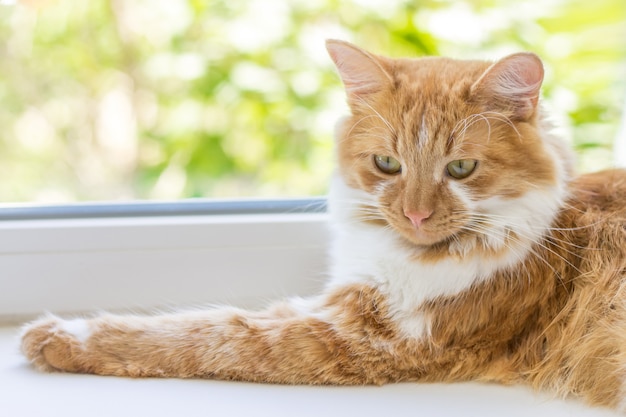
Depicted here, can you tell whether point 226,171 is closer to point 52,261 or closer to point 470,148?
point 52,261

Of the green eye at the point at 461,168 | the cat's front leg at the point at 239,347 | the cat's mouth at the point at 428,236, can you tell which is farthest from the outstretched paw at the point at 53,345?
the green eye at the point at 461,168

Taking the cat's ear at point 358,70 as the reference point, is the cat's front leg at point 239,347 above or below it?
below

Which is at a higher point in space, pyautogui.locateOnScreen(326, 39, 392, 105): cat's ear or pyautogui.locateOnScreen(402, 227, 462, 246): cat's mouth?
pyautogui.locateOnScreen(326, 39, 392, 105): cat's ear

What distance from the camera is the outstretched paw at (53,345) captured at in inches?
51.6

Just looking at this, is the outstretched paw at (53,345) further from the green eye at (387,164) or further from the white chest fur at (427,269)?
the green eye at (387,164)

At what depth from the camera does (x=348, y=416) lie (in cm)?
117

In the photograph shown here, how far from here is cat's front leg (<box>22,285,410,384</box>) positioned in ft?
4.26

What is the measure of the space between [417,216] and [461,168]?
0.43 ft

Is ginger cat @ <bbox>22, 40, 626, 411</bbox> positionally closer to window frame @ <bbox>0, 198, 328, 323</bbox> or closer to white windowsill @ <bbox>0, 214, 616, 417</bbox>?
white windowsill @ <bbox>0, 214, 616, 417</bbox>

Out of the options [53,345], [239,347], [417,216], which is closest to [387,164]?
[417,216]

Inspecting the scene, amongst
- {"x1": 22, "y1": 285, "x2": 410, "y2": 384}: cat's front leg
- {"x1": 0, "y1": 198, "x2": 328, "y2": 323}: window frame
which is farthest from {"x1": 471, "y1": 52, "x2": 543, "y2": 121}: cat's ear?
{"x1": 0, "y1": 198, "x2": 328, "y2": 323}: window frame

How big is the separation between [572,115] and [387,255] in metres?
0.99

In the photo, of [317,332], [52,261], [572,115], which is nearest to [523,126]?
[317,332]

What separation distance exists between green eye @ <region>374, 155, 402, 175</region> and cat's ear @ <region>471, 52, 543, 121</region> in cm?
21
